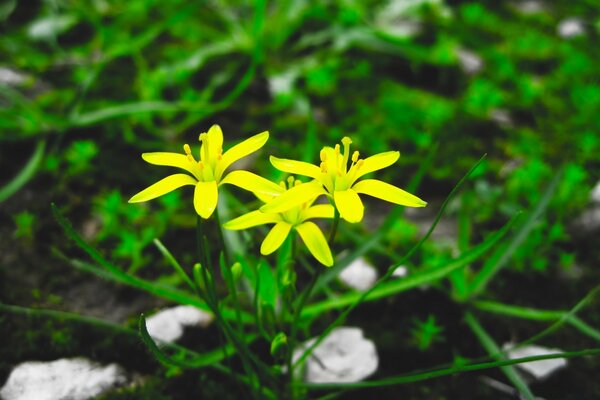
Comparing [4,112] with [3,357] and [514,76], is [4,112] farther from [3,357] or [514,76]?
[514,76]

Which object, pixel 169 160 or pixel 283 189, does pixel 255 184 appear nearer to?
pixel 283 189

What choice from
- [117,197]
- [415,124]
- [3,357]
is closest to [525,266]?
[415,124]

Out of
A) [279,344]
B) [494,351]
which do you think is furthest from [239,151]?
[494,351]

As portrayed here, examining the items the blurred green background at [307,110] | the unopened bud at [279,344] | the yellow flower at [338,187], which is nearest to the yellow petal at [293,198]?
the yellow flower at [338,187]

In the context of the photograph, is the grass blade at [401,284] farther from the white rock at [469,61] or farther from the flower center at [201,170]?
the white rock at [469,61]

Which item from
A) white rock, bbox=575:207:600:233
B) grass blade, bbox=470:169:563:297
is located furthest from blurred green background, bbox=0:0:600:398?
grass blade, bbox=470:169:563:297

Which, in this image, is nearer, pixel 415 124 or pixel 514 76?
pixel 415 124

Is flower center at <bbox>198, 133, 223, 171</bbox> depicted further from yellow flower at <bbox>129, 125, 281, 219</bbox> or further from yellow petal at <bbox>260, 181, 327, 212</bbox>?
yellow petal at <bbox>260, 181, 327, 212</bbox>
